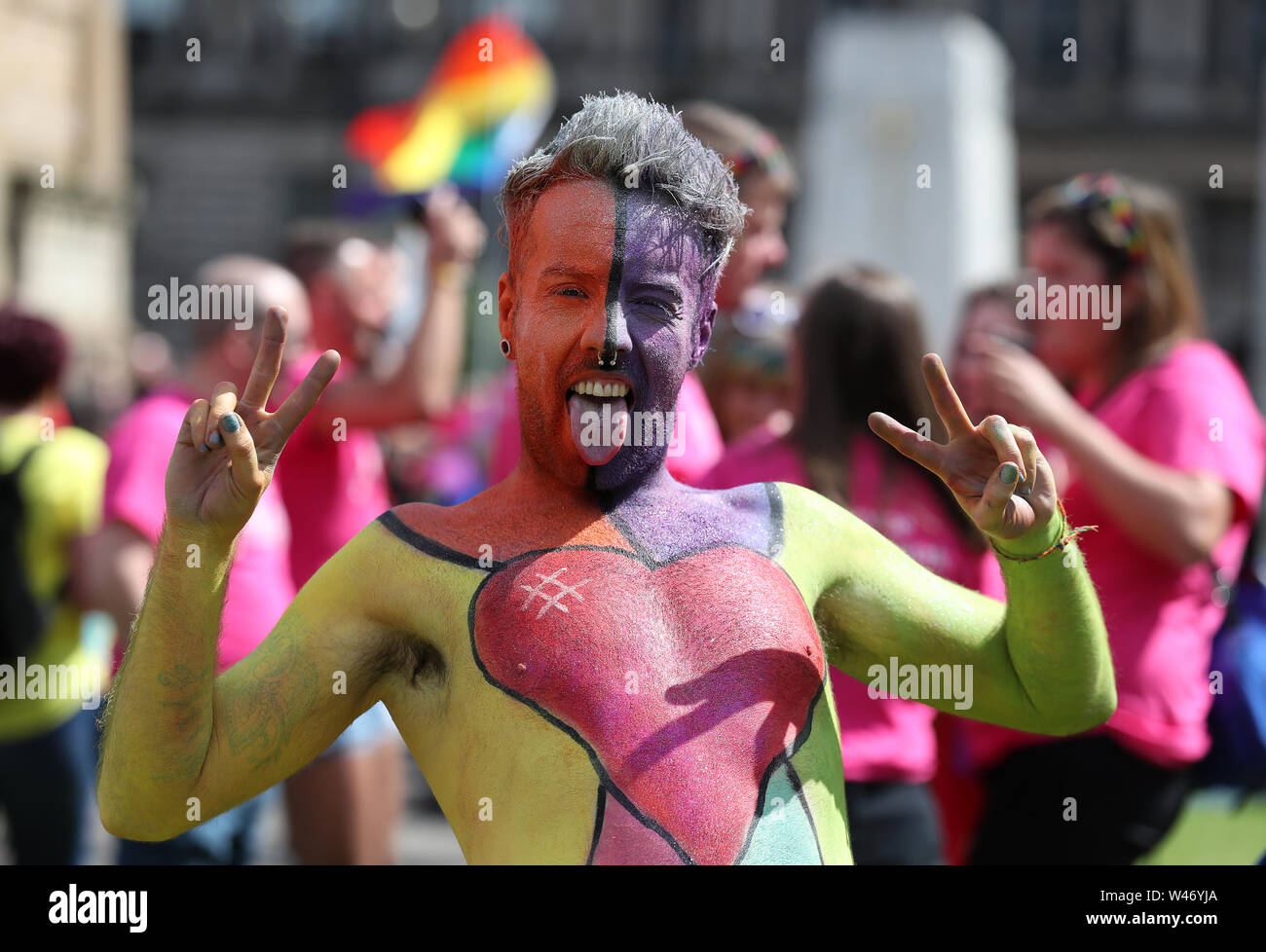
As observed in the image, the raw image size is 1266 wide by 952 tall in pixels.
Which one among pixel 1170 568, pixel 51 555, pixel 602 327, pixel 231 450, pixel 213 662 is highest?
pixel 602 327

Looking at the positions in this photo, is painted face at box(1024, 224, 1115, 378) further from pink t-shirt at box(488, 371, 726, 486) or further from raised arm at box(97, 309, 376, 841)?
raised arm at box(97, 309, 376, 841)

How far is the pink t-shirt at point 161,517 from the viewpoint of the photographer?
12.9 feet

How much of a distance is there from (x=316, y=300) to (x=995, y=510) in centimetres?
322

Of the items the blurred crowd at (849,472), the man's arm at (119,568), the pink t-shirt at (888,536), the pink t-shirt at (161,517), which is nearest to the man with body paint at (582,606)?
the blurred crowd at (849,472)

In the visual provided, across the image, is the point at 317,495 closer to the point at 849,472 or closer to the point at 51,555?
the point at 51,555

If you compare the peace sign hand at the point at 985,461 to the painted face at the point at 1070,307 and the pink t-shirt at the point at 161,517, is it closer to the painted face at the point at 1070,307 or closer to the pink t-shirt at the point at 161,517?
the painted face at the point at 1070,307

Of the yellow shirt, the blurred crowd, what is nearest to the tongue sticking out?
the blurred crowd

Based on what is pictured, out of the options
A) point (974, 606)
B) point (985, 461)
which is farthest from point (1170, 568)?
point (985, 461)

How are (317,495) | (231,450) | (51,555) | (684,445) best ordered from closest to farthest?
1. (231,450)
2. (684,445)
3. (317,495)
4. (51,555)

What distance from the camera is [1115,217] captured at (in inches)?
147

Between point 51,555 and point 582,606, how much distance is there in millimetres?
3098

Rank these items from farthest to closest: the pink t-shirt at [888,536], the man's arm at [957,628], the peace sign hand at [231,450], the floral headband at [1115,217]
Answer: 1. the floral headband at [1115,217]
2. the pink t-shirt at [888,536]
3. the man's arm at [957,628]
4. the peace sign hand at [231,450]

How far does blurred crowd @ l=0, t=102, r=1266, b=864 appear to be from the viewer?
11.1ft

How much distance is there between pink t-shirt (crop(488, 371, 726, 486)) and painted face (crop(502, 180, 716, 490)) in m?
1.30
